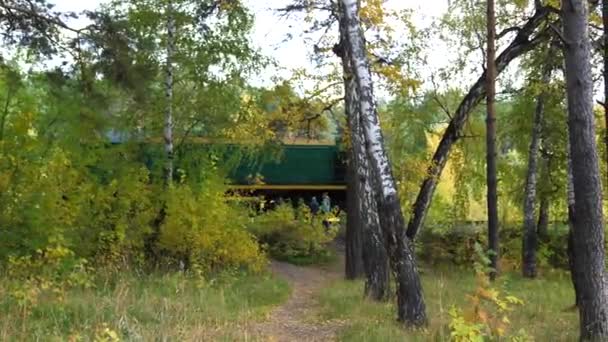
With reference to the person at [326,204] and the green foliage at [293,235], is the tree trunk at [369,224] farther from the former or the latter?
the person at [326,204]

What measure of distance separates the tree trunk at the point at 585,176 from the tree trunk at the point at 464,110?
16.8 ft

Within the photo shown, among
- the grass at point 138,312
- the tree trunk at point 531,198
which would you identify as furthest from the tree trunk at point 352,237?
the tree trunk at point 531,198

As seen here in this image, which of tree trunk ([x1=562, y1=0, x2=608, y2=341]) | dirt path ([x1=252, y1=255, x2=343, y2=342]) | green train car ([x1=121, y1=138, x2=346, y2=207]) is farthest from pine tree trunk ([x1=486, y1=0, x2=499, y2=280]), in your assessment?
green train car ([x1=121, y1=138, x2=346, y2=207])

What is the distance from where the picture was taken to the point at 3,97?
1297 centimetres

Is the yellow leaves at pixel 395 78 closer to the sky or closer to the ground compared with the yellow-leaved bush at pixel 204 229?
closer to the sky

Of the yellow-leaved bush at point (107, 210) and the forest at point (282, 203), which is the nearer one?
the forest at point (282, 203)

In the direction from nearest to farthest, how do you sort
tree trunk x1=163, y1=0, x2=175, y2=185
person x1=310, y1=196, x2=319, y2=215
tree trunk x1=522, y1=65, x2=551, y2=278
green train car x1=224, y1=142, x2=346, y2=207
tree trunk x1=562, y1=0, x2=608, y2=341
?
tree trunk x1=562, y1=0, x2=608, y2=341, tree trunk x1=163, y1=0, x2=175, y2=185, tree trunk x1=522, y1=65, x2=551, y2=278, person x1=310, y1=196, x2=319, y2=215, green train car x1=224, y1=142, x2=346, y2=207

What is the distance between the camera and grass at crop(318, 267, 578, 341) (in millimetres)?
8609

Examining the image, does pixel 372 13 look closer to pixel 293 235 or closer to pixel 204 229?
pixel 204 229

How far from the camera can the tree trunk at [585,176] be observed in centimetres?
809

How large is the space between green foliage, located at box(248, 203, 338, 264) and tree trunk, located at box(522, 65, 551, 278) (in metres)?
5.79

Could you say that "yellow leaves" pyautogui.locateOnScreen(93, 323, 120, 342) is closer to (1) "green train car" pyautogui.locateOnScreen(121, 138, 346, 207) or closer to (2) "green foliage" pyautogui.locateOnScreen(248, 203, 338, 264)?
(2) "green foliage" pyautogui.locateOnScreen(248, 203, 338, 264)

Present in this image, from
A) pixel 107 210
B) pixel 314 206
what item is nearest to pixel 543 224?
pixel 314 206

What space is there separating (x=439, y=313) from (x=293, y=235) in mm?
12456
